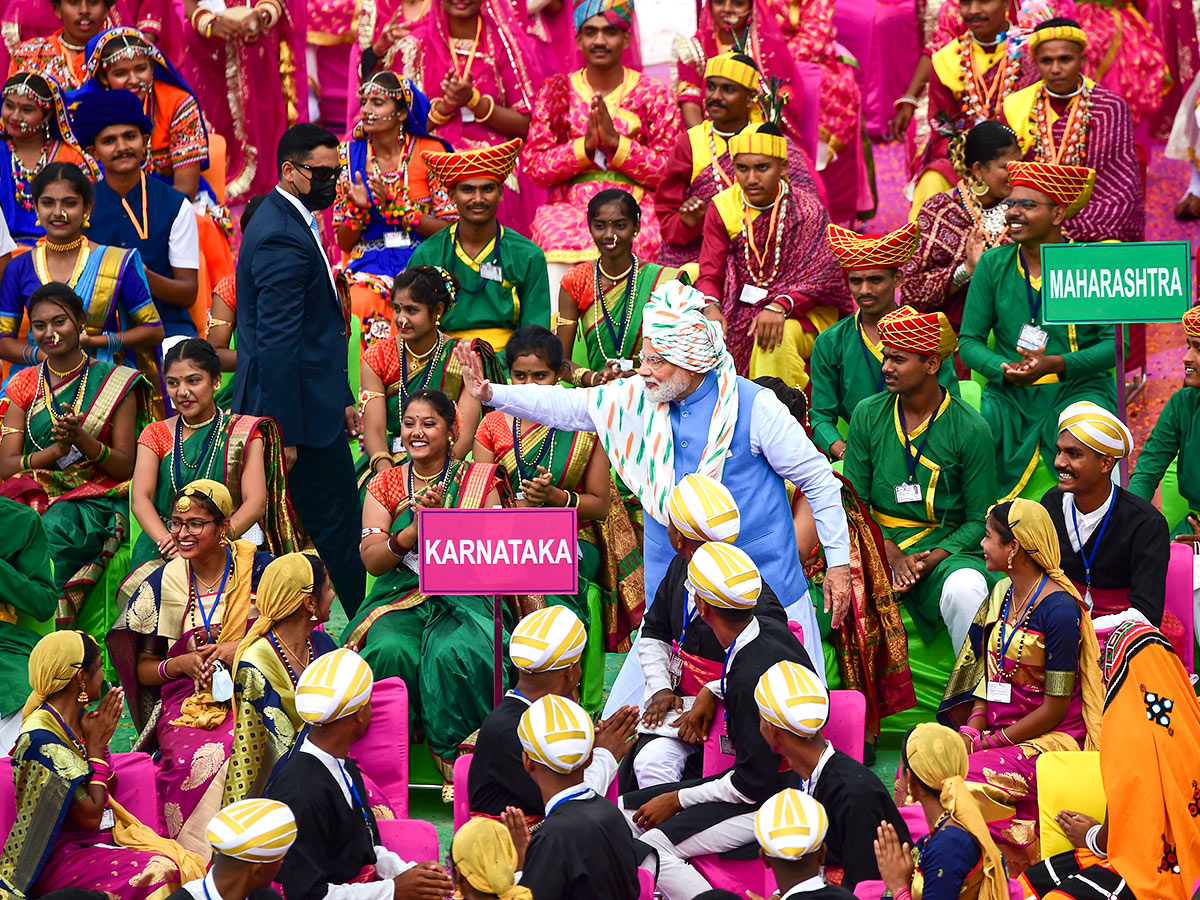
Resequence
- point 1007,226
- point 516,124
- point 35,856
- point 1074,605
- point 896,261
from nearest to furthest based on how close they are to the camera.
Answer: point 35,856
point 1074,605
point 896,261
point 1007,226
point 516,124

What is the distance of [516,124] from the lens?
1005cm

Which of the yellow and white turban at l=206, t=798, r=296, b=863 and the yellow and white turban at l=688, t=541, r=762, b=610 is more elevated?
the yellow and white turban at l=688, t=541, r=762, b=610

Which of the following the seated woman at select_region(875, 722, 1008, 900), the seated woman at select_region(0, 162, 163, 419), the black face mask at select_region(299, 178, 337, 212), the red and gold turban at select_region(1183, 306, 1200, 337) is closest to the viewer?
the seated woman at select_region(875, 722, 1008, 900)

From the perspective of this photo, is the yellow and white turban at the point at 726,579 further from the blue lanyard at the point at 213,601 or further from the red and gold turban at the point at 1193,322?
the red and gold turban at the point at 1193,322

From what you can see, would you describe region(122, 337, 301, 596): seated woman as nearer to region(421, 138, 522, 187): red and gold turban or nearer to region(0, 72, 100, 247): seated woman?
region(421, 138, 522, 187): red and gold turban

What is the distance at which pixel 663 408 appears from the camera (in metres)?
5.76

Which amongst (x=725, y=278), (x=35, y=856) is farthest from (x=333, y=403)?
(x=35, y=856)

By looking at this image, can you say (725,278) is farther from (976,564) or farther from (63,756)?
(63,756)

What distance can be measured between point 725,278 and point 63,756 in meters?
4.56

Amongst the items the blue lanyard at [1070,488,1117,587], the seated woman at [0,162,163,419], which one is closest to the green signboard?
the blue lanyard at [1070,488,1117,587]

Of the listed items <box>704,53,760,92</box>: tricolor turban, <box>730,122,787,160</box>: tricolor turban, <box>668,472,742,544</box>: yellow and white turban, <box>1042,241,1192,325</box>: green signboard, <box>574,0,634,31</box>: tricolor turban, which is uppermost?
<box>574,0,634,31</box>: tricolor turban

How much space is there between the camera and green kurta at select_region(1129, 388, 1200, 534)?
22.7 feet

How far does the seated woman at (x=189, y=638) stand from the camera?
5.68 m

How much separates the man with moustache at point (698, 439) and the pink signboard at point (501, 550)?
53cm
